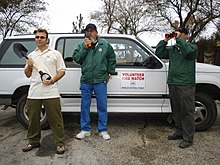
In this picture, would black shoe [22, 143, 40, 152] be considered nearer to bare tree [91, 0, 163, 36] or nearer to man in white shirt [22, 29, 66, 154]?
man in white shirt [22, 29, 66, 154]

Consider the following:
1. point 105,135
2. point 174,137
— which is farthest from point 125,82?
point 174,137

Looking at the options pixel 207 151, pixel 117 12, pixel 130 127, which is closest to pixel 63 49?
pixel 130 127

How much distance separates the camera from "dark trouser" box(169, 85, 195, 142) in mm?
3781

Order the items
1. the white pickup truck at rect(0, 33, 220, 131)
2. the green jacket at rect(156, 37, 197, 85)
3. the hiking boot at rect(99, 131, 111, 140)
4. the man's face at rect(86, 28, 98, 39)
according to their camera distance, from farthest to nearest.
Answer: the white pickup truck at rect(0, 33, 220, 131)
the hiking boot at rect(99, 131, 111, 140)
the man's face at rect(86, 28, 98, 39)
the green jacket at rect(156, 37, 197, 85)

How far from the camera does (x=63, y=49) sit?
4.57 metres

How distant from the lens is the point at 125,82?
438 cm

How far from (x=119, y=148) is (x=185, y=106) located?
3.99 ft

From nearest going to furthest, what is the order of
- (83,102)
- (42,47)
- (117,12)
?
(42,47)
(83,102)
(117,12)

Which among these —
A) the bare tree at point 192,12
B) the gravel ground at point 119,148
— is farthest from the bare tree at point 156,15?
the gravel ground at point 119,148

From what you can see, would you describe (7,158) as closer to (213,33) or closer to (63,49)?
(63,49)

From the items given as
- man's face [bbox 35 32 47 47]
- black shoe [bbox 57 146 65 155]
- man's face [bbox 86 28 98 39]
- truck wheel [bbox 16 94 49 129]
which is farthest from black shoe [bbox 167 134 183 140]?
man's face [bbox 35 32 47 47]

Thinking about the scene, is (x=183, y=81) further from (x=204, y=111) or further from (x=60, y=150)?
(x=60, y=150)

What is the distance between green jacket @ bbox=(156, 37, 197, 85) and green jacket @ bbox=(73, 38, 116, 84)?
987 mm

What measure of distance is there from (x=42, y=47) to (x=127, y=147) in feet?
6.49
